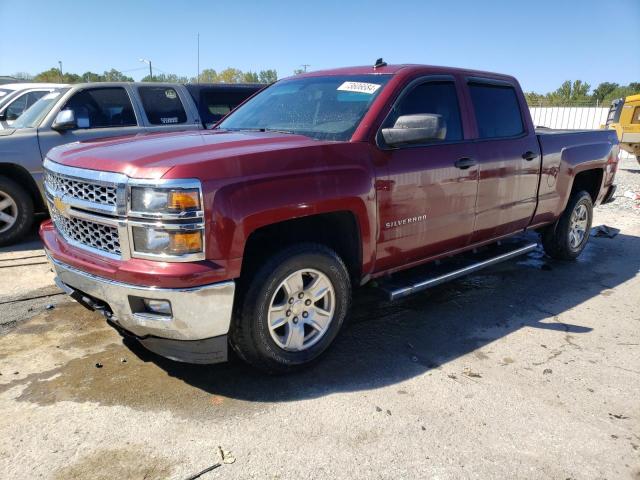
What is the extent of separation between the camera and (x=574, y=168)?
17.5ft

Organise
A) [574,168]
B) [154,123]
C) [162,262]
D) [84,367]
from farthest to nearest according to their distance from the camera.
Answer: [154,123] < [574,168] < [84,367] < [162,262]

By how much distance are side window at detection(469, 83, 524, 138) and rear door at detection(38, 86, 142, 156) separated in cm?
448

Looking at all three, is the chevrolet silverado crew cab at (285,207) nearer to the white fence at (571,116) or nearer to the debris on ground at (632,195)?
the debris on ground at (632,195)

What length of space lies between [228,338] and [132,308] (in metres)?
0.57

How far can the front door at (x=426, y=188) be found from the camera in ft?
11.3

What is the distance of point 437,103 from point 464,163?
535 mm

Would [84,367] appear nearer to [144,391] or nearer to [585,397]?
[144,391]

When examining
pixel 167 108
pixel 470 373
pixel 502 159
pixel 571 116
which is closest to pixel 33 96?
pixel 167 108

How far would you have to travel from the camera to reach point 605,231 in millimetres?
7273

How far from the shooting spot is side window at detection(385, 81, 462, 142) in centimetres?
374

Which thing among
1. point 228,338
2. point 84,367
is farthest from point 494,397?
point 84,367

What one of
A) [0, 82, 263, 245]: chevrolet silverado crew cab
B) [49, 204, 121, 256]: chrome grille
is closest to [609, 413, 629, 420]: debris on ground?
[49, 204, 121, 256]: chrome grille

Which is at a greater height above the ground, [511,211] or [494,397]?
[511,211]

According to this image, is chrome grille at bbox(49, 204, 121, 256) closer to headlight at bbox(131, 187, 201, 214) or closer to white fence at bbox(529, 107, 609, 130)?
headlight at bbox(131, 187, 201, 214)
